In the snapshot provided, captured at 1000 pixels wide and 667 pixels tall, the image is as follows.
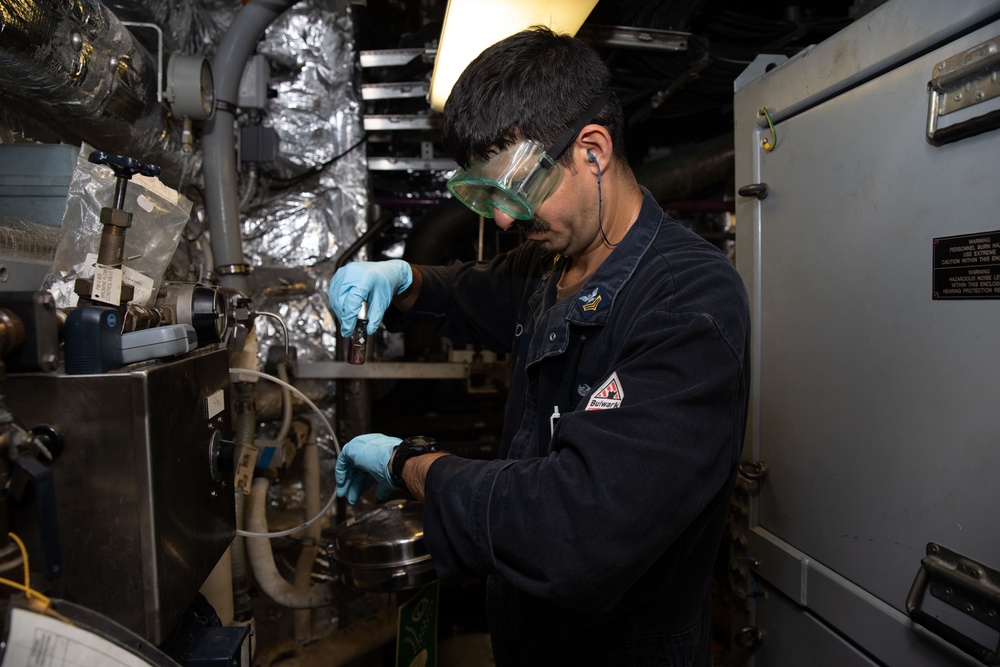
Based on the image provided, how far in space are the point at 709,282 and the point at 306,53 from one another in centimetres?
189

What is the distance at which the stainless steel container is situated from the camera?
1433 mm

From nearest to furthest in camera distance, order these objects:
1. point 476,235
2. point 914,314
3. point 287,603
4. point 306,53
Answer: point 914,314
point 287,603
point 306,53
point 476,235

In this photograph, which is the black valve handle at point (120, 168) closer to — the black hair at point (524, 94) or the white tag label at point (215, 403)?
the white tag label at point (215, 403)

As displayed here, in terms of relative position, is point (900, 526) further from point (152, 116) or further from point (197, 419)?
point (152, 116)

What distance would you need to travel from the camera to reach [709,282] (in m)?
0.80

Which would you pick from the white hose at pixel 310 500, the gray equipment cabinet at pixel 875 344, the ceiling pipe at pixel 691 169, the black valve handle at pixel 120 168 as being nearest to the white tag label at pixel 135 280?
the black valve handle at pixel 120 168

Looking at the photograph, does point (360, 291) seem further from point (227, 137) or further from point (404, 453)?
point (227, 137)

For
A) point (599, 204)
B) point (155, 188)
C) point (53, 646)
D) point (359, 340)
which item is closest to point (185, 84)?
point (155, 188)

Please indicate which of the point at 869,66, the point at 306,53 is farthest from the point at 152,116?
the point at 869,66

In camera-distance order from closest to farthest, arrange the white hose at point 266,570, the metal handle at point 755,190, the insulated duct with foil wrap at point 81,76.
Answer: the insulated duct with foil wrap at point 81,76, the metal handle at point 755,190, the white hose at point 266,570

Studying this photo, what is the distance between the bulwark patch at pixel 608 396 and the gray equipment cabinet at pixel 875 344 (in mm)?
588

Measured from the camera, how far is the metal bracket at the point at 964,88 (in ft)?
2.72

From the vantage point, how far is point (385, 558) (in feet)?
4.70

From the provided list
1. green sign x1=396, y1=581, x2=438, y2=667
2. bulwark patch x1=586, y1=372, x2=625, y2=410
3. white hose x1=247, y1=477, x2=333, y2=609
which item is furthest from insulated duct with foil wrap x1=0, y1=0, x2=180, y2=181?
green sign x1=396, y1=581, x2=438, y2=667
